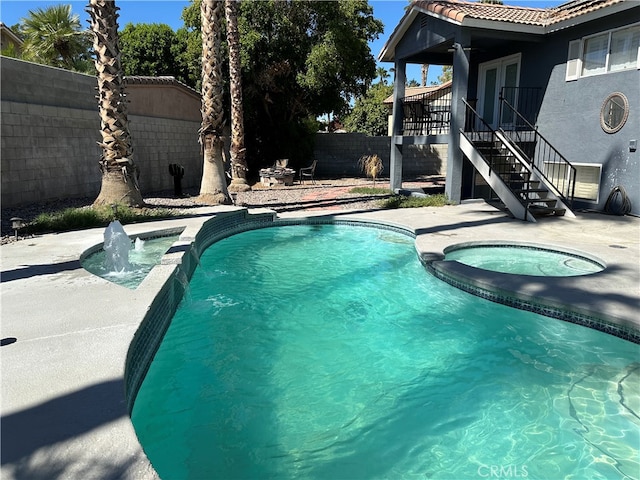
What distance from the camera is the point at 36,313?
174 inches

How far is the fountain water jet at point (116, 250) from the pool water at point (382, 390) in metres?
1.39

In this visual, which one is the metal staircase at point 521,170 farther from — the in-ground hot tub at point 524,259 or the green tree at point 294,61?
the green tree at point 294,61

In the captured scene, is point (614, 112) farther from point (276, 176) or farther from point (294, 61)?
point (294, 61)

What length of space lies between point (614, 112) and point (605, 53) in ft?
4.82

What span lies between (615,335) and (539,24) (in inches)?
394

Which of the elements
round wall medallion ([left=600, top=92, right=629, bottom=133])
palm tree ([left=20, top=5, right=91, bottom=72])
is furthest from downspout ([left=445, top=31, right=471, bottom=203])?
palm tree ([left=20, top=5, right=91, bottom=72])

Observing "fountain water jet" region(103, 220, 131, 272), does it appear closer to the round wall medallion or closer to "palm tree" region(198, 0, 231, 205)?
"palm tree" region(198, 0, 231, 205)

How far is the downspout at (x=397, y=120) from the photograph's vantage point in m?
15.4

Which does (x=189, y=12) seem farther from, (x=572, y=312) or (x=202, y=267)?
(x=572, y=312)

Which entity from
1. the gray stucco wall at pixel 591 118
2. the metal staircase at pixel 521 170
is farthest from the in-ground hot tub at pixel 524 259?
the gray stucco wall at pixel 591 118

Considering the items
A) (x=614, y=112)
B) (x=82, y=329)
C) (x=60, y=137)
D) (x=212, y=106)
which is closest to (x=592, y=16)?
(x=614, y=112)

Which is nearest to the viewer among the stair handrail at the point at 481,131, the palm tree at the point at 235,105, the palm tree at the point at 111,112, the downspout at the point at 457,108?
the palm tree at the point at 111,112

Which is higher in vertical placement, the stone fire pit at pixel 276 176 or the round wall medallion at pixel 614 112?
the round wall medallion at pixel 614 112

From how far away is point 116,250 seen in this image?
7121 mm
